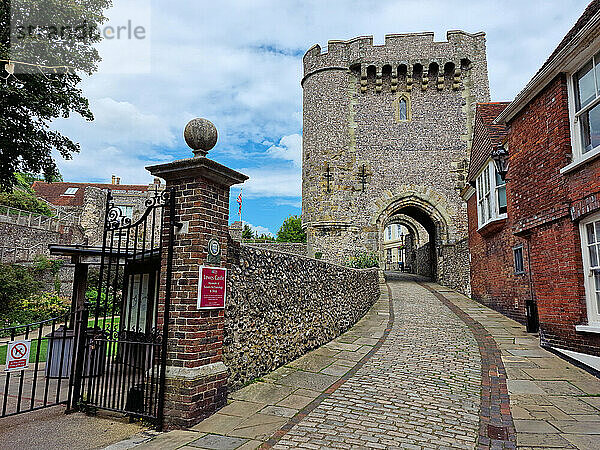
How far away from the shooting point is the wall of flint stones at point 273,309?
5.89 metres

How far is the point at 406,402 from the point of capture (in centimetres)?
564

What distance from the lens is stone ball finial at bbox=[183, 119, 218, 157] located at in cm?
523

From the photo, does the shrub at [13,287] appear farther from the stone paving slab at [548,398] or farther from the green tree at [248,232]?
the green tree at [248,232]

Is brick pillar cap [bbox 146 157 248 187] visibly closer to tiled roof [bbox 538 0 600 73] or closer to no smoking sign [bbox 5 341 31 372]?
no smoking sign [bbox 5 341 31 372]

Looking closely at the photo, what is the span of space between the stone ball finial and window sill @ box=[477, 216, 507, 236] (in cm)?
1021

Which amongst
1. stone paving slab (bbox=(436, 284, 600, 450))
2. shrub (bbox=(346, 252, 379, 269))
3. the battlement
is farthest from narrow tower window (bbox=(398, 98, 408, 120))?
stone paving slab (bbox=(436, 284, 600, 450))

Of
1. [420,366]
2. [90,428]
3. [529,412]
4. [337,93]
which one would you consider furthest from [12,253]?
[529,412]

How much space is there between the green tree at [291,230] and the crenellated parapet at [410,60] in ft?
86.6

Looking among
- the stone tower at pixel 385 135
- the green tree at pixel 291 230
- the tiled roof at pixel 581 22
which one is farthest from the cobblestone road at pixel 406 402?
the green tree at pixel 291 230

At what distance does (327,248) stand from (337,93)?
9675mm

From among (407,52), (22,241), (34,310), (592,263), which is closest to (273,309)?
(592,263)

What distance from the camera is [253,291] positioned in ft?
21.0

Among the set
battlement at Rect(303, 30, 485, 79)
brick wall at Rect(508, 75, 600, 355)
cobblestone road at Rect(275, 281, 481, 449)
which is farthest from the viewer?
battlement at Rect(303, 30, 485, 79)

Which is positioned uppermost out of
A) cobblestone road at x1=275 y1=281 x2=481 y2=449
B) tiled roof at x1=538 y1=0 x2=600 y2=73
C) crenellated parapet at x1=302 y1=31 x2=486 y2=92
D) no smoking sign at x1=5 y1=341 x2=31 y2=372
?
crenellated parapet at x1=302 y1=31 x2=486 y2=92
